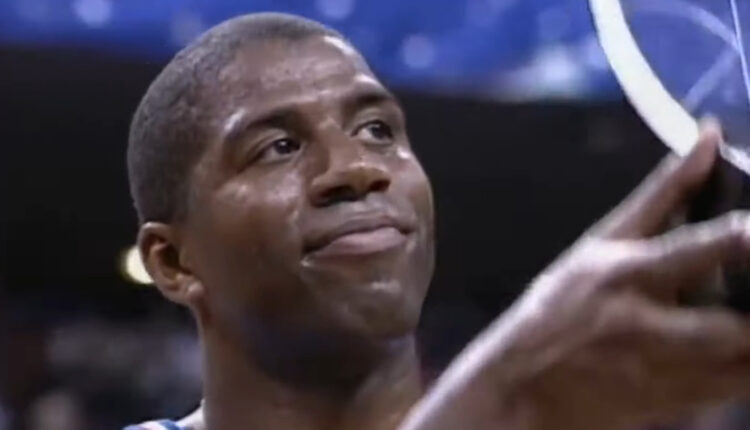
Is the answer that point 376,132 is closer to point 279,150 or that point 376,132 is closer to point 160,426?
point 279,150

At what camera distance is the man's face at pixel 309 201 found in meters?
1.80

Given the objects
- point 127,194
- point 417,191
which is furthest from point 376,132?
point 127,194

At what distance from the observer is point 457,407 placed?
118cm

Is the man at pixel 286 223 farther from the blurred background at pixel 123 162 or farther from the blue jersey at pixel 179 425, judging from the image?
the blurred background at pixel 123 162

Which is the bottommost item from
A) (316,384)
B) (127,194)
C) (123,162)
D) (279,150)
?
(316,384)

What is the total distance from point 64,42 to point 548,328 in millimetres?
4793

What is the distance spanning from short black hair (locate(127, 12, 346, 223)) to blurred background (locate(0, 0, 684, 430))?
2.63 metres

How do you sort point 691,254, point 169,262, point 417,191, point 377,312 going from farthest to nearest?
point 169,262 → point 417,191 → point 377,312 → point 691,254

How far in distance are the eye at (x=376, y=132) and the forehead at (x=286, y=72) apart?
5cm

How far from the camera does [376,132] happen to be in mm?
1929

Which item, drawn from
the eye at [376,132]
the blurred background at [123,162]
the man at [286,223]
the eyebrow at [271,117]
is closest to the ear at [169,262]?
the man at [286,223]

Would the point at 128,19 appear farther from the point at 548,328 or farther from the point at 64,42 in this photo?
the point at 548,328

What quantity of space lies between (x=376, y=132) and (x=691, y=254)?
904 mm

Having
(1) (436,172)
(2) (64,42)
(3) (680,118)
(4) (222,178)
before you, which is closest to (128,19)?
(2) (64,42)
